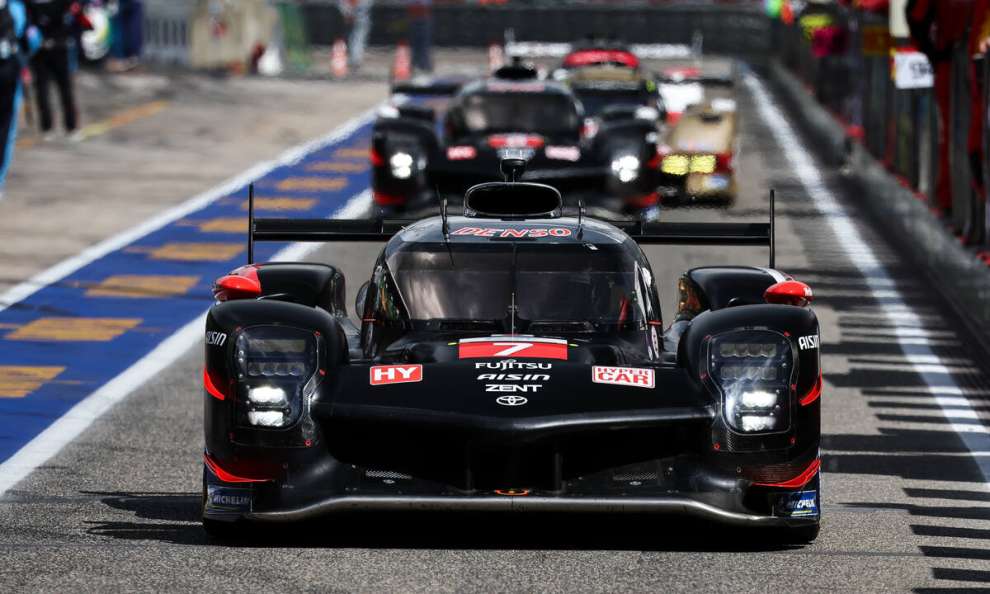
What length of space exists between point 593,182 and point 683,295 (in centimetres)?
1024

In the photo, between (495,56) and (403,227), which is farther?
(495,56)

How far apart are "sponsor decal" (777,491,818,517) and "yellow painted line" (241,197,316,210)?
1694 centimetres

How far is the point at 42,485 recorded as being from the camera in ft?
35.4

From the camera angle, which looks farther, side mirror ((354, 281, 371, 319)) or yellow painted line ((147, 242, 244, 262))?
yellow painted line ((147, 242, 244, 262))

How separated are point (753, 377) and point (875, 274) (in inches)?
442

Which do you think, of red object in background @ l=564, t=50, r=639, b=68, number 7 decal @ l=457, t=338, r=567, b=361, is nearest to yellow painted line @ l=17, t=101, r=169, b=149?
red object in background @ l=564, t=50, r=639, b=68

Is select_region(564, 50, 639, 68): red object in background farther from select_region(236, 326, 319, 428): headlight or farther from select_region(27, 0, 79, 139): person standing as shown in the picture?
select_region(236, 326, 319, 428): headlight

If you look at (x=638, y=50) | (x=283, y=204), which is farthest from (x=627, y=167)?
(x=638, y=50)

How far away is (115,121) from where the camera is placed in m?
36.8

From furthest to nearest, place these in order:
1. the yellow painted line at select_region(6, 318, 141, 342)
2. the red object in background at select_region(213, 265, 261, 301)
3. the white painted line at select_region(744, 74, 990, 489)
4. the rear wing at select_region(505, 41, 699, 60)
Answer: the rear wing at select_region(505, 41, 699, 60) < the yellow painted line at select_region(6, 318, 141, 342) < the white painted line at select_region(744, 74, 990, 489) < the red object in background at select_region(213, 265, 261, 301)

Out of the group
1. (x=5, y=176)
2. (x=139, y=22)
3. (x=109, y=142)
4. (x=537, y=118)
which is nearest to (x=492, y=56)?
(x=139, y=22)

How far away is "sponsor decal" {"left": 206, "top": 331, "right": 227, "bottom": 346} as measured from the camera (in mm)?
9430

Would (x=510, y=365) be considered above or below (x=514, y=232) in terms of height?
below

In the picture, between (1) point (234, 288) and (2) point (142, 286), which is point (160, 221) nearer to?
(2) point (142, 286)
